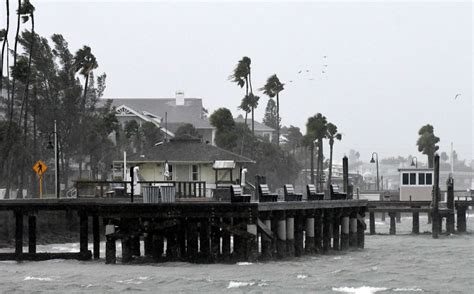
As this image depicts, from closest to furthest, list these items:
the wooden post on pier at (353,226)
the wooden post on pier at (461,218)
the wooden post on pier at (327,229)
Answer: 1. the wooden post on pier at (327,229)
2. the wooden post on pier at (353,226)
3. the wooden post on pier at (461,218)

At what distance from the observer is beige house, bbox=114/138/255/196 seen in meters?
84.1

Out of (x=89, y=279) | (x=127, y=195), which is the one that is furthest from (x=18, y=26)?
(x=89, y=279)

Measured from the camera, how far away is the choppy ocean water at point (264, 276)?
39.7 metres

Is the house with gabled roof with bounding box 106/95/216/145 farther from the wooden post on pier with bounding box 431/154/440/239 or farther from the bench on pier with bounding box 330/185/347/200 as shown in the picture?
the bench on pier with bounding box 330/185/347/200

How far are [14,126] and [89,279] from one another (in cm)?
Answer: 4988

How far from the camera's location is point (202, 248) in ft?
159

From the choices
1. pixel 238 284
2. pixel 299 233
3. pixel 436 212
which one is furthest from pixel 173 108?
pixel 238 284

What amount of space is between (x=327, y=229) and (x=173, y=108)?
100959 mm

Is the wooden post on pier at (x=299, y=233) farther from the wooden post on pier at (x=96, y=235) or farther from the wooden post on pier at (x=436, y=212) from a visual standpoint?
the wooden post on pier at (x=436, y=212)

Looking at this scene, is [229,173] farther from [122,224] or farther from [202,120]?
[202,120]

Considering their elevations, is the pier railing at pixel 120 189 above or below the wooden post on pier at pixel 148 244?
above

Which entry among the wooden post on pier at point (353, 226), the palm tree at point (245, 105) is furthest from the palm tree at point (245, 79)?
the wooden post on pier at point (353, 226)

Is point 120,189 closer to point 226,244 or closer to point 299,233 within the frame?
point 299,233

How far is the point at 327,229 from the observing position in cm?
5681
